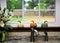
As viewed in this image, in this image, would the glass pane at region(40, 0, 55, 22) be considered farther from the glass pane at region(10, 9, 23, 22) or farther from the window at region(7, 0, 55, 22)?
the glass pane at region(10, 9, 23, 22)

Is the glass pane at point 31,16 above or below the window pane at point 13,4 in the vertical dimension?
below

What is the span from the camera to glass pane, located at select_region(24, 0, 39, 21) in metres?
2.86

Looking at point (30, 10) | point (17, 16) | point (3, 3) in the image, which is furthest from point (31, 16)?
point (3, 3)

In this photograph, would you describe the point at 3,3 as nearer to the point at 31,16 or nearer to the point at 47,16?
the point at 31,16

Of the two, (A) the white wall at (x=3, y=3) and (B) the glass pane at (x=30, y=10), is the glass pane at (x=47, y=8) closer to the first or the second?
(B) the glass pane at (x=30, y=10)

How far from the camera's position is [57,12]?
2836 mm

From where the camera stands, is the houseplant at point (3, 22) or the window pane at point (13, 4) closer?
the houseplant at point (3, 22)

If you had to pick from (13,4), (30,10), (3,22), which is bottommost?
(3,22)

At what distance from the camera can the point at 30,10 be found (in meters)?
2.87

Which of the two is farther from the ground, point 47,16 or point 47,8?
point 47,8

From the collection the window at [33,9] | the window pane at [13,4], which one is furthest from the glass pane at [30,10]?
the window pane at [13,4]

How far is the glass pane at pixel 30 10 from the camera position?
2855 millimetres

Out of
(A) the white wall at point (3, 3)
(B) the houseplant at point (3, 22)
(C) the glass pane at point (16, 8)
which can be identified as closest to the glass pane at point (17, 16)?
(C) the glass pane at point (16, 8)

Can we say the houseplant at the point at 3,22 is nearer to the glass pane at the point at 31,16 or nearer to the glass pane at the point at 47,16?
the glass pane at the point at 31,16
